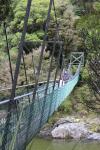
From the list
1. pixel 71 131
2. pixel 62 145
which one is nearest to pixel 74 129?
pixel 71 131

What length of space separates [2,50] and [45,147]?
166 inches

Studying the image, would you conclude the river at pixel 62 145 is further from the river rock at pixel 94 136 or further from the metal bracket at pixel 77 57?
the metal bracket at pixel 77 57

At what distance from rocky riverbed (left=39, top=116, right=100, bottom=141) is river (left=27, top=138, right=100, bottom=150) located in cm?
50

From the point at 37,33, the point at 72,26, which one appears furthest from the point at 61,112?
the point at 72,26

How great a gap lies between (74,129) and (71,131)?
16 cm

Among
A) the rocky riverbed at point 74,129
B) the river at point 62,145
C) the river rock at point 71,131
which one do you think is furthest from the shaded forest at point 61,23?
the river at point 62,145

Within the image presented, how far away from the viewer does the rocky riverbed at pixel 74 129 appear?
17.6 meters

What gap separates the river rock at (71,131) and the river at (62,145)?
464 mm

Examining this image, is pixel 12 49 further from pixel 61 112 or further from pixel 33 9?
pixel 33 9

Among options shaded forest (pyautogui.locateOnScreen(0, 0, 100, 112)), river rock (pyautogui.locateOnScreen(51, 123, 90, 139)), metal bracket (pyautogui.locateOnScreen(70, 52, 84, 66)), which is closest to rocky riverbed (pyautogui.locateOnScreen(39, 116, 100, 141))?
river rock (pyautogui.locateOnScreen(51, 123, 90, 139))

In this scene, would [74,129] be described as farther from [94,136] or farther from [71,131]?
[94,136]

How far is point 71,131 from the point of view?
697 inches

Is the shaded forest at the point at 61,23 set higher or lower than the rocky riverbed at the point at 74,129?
higher

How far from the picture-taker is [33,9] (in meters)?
24.1
